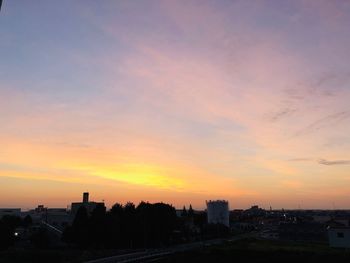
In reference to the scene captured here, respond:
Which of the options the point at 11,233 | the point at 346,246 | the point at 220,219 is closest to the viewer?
the point at 11,233

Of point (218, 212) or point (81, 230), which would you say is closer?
point (81, 230)

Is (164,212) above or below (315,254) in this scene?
above

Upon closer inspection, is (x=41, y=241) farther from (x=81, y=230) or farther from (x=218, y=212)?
(x=218, y=212)

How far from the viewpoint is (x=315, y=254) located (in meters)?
74.2

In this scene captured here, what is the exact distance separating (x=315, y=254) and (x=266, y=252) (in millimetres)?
9161

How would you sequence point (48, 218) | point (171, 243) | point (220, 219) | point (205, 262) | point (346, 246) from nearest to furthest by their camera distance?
point (205, 262)
point (346, 246)
point (171, 243)
point (48, 218)
point (220, 219)

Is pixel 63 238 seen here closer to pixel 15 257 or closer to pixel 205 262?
pixel 15 257

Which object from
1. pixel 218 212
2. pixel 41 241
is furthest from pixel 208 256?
pixel 218 212

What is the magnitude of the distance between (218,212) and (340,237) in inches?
3986

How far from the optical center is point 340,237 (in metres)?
95.0

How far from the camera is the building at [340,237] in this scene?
94.3 meters

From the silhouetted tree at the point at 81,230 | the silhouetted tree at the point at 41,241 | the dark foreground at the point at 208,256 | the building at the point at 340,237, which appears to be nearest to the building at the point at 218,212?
the building at the point at 340,237

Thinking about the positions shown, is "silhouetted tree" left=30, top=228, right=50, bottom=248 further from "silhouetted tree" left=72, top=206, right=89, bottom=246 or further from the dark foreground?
the dark foreground

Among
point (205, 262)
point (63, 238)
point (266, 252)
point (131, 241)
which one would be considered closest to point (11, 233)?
point (63, 238)
